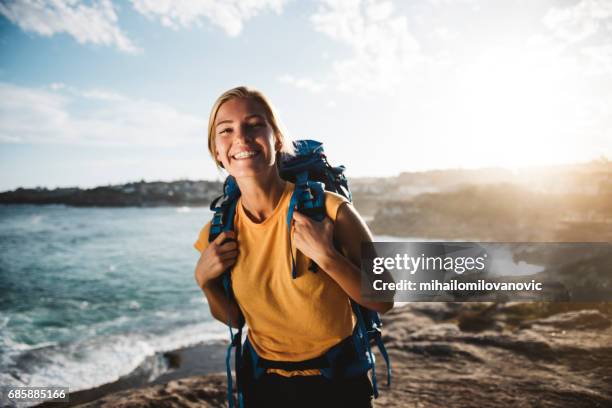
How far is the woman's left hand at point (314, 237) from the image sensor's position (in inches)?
61.2

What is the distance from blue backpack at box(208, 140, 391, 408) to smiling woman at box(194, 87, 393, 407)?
0.01 meters

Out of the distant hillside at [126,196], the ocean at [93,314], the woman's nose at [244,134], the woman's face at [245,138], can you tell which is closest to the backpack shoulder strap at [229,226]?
the woman's face at [245,138]

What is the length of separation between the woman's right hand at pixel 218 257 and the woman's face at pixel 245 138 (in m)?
0.34

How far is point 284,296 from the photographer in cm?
173

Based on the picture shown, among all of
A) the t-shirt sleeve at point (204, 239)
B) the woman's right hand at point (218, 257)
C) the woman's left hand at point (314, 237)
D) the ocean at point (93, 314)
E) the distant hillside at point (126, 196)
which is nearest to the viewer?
the woman's left hand at point (314, 237)

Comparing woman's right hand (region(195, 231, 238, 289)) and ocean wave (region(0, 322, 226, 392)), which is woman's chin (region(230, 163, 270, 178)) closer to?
woman's right hand (region(195, 231, 238, 289))

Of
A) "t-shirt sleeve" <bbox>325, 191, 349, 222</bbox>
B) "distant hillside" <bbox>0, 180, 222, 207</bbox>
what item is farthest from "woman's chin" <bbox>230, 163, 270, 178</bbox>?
"distant hillside" <bbox>0, 180, 222, 207</bbox>

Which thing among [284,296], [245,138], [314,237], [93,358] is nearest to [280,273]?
[284,296]

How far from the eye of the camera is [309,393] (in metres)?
1.75

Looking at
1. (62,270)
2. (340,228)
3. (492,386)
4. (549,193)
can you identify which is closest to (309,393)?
(340,228)

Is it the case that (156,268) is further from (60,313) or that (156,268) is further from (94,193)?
(94,193)

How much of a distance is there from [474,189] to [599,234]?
3385 cm

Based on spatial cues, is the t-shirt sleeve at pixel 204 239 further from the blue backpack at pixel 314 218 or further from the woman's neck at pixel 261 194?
the woman's neck at pixel 261 194

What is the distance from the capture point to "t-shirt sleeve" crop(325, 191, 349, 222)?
1.66 meters
